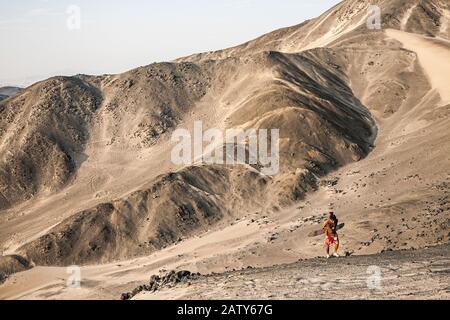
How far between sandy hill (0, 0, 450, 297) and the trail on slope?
259mm

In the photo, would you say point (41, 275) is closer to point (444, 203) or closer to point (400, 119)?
point (444, 203)

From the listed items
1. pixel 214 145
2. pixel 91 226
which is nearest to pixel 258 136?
pixel 214 145

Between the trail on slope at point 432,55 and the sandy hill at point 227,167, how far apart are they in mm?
259

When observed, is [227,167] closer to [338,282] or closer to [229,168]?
[229,168]

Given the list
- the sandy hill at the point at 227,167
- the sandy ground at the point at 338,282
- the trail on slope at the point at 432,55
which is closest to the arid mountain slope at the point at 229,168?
the sandy hill at the point at 227,167

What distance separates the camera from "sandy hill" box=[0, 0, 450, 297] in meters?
29.8

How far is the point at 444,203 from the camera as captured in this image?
28188 millimetres

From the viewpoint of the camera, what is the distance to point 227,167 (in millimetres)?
38812

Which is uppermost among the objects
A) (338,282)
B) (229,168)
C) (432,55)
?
(432,55)

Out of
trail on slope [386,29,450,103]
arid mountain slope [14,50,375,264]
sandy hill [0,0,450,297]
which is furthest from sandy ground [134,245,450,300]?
trail on slope [386,29,450,103]

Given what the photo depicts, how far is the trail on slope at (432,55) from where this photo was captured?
177 ft

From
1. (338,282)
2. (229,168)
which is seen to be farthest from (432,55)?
(338,282)

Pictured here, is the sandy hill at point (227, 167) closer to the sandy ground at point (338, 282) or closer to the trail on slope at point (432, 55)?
the trail on slope at point (432, 55)

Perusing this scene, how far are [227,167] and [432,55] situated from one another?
34666 mm
